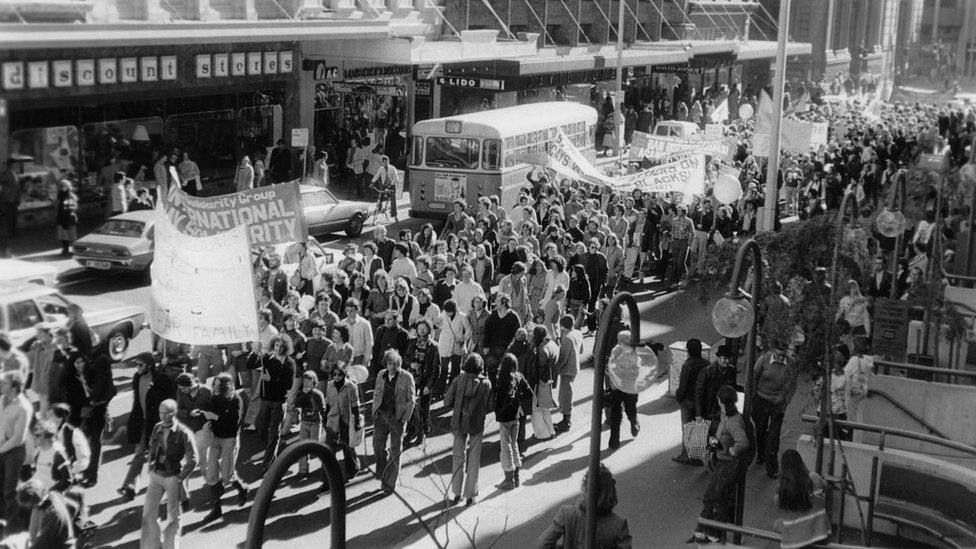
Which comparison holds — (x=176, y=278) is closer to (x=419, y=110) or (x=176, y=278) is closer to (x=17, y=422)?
(x=17, y=422)

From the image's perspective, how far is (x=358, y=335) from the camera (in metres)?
14.3

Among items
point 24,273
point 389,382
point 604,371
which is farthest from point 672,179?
point 604,371

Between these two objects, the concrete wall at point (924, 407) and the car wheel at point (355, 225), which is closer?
the concrete wall at point (924, 407)

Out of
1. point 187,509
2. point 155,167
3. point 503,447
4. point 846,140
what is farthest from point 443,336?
point 846,140

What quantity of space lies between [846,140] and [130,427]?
103 feet

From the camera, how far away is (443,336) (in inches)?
589

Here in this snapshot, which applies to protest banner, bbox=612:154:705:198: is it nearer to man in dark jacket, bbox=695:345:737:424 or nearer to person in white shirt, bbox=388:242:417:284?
person in white shirt, bbox=388:242:417:284

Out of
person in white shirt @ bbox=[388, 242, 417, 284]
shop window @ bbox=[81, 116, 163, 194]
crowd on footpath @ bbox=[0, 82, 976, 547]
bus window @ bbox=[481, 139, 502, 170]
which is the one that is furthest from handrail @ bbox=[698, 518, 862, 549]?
shop window @ bbox=[81, 116, 163, 194]

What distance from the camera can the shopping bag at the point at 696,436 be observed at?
41.5 feet

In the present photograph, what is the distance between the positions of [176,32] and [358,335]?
13921 millimetres

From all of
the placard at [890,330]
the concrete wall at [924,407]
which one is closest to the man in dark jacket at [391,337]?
the concrete wall at [924,407]

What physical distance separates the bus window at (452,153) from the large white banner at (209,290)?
1485cm

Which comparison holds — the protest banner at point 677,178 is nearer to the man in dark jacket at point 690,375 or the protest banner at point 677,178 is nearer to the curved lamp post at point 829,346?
the man in dark jacket at point 690,375

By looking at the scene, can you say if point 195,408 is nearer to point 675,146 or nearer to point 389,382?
point 389,382
